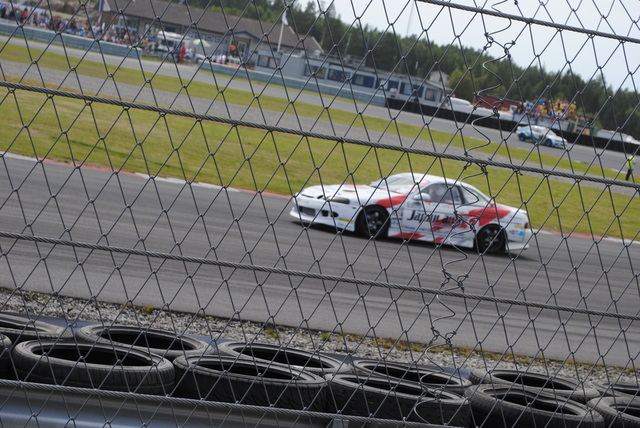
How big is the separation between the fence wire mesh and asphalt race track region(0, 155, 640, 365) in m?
0.05

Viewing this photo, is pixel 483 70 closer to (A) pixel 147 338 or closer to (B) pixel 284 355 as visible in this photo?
(B) pixel 284 355

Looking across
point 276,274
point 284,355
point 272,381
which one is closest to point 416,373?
point 284,355

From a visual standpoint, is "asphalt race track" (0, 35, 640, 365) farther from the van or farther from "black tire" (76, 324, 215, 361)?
the van

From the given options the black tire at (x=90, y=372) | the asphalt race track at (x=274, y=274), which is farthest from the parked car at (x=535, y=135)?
the black tire at (x=90, y=372)

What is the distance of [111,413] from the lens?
279 cm

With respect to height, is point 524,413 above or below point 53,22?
below

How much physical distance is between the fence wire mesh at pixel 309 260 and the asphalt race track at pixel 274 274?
→ 53 mm

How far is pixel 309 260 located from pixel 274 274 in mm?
2821

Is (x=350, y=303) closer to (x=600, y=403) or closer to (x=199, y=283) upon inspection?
(x=199, y=283)

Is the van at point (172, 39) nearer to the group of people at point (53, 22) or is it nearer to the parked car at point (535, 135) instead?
the group of people at point (53, 22)

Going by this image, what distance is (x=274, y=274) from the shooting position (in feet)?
24.7

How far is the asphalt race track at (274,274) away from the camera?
702cm

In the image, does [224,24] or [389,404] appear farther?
[224,24]

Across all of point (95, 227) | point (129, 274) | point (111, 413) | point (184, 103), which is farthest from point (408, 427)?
point (184, 103)
